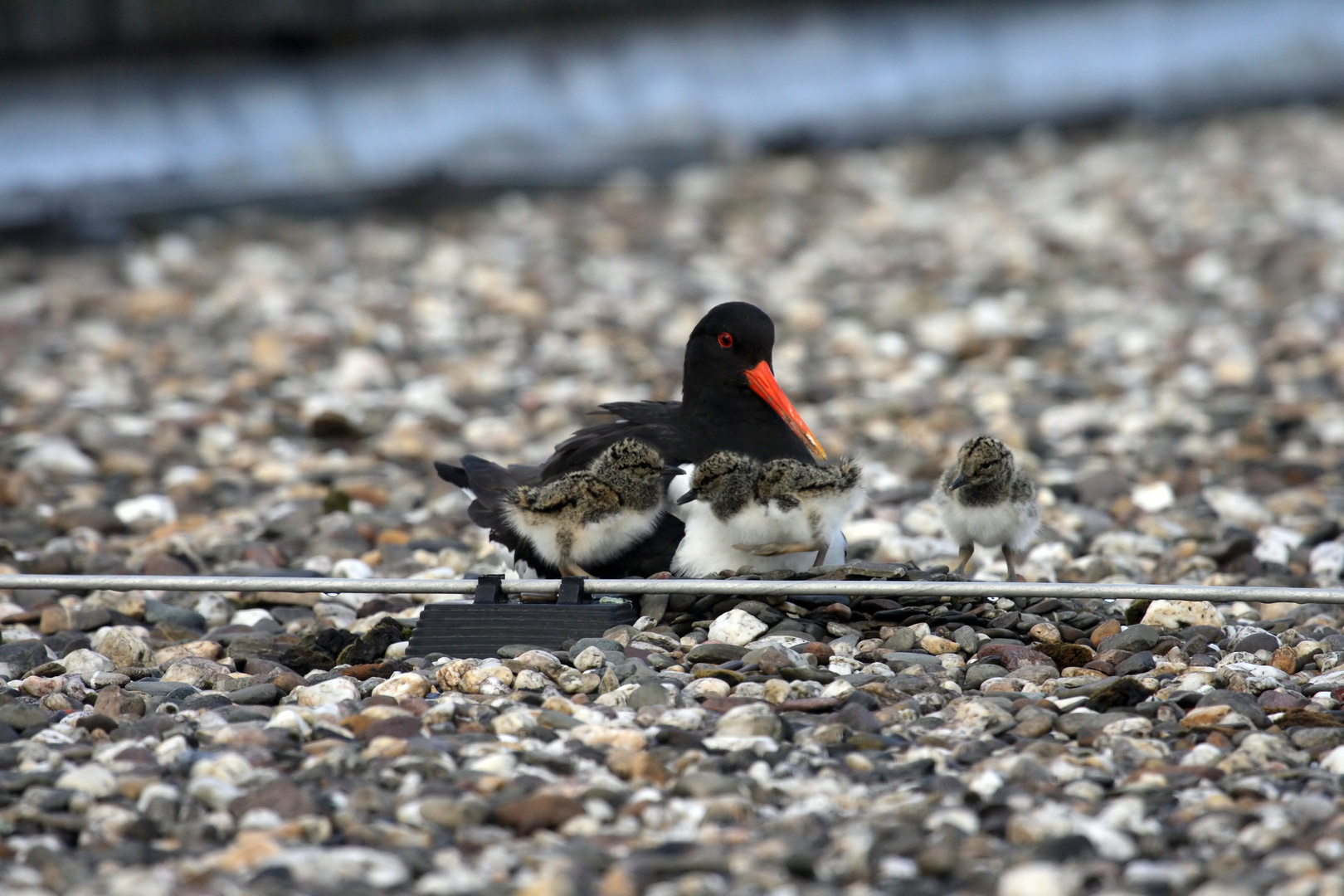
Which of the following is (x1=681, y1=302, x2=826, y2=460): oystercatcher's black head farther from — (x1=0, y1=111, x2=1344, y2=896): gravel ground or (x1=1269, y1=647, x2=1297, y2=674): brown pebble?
(x1=1269, y1=647, x2=1297, y2=674): brown pebble

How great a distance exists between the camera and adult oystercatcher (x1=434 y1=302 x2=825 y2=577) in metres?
4.66

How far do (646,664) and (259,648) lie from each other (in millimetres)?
1250

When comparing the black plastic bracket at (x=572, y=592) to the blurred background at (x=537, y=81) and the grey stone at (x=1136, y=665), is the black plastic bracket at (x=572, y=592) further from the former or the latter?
the blurred background at (x=537, y=81)

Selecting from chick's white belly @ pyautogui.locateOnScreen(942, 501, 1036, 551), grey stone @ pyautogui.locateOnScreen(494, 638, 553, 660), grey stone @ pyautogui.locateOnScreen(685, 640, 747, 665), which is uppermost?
chick's white belly @ pyautogui.locateOnScreen(942, 501, 1036, 551)

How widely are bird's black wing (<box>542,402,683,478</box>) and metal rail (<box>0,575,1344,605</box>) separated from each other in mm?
391

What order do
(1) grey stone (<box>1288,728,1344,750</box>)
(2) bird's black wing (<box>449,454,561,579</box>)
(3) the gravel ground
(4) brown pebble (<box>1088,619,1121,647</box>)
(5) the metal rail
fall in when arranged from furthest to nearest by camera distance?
(2) bird's black wing (<box>449,454,561,579</box>) → (4) brown pebble (<box>1088,619,1121,647</box>) → (5) the metal rail → (1) grey stone (<box>1288,728,1344,750</box>) → (3) the gravel ground

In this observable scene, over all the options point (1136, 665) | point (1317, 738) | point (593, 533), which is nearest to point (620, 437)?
point (593, 533)

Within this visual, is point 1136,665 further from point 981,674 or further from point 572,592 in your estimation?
point 572,592

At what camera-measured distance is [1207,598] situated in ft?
13.2

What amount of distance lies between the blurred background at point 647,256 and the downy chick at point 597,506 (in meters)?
1.32

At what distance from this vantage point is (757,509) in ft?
14.2

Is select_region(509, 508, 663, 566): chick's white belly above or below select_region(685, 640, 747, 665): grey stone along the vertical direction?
above

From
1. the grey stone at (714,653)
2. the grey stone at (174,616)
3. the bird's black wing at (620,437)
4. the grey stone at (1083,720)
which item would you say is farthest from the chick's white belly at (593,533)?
the grey stone at (1083,720)

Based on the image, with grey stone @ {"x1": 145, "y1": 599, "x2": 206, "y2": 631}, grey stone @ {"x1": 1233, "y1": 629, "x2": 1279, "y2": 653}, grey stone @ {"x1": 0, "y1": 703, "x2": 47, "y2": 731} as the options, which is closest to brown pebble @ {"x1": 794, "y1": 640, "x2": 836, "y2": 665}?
grey stone @ {"x1": 1233, "y1": 629, "x2": 1279, "y2": 653}
